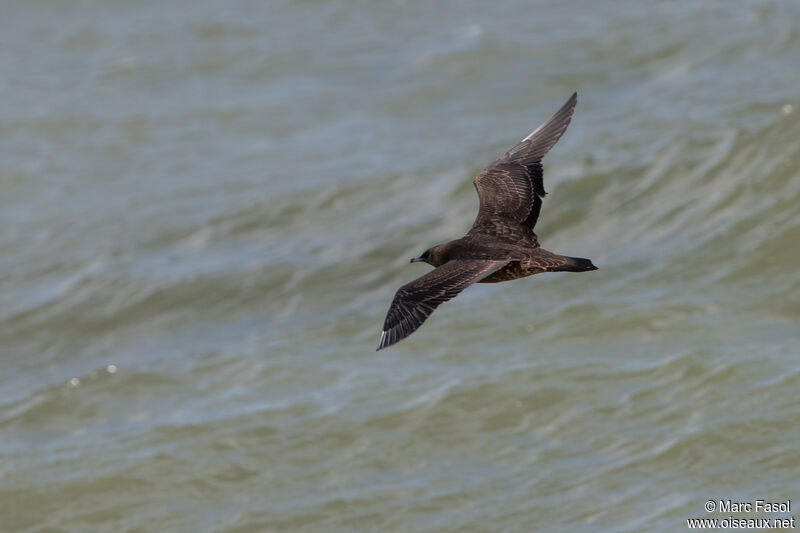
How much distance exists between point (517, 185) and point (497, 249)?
0.89 m

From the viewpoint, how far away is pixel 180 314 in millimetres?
13477

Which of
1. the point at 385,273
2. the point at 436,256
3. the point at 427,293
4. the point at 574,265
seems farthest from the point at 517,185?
the point at 385,273

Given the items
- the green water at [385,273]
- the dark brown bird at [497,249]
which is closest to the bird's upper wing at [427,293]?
the dark brown bird at [497,249]

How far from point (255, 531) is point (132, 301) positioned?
4894 millimetres

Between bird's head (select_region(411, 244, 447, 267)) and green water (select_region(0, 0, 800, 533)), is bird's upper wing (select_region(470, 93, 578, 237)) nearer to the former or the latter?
bird's head (select_region(411, 244, 447, 267))

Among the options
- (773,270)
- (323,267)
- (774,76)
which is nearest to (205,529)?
(323,267)

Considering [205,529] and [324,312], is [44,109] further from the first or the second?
[205,529]

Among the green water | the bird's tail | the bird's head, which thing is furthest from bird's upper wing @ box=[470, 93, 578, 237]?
the green water

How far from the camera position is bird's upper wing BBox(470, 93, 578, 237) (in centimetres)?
802

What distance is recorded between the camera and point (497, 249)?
7.48 metres

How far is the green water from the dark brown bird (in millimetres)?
2273

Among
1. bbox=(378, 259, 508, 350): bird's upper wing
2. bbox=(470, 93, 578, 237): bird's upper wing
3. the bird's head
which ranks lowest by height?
bbox=(378, 259, 508, 350): bird's upper wing

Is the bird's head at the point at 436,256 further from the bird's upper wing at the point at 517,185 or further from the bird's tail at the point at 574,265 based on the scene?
the bird's tail at the point at 574,265

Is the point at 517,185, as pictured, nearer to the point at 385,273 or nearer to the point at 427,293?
the point at 427,293
